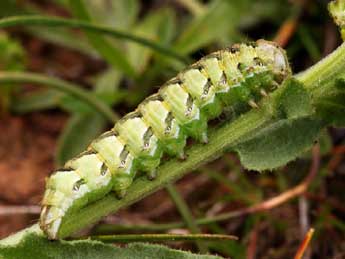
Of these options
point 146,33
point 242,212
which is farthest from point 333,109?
point 146,33

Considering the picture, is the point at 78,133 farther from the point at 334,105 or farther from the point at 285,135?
the point at 334,105

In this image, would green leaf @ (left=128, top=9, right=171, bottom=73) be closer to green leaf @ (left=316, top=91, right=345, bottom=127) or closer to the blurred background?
the blurred background

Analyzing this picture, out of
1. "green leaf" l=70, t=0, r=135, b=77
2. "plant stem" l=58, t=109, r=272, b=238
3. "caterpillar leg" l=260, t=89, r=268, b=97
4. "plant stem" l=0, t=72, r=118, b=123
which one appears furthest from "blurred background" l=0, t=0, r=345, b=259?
"caterpillar leg" l=260, t=89, r=268, b=97

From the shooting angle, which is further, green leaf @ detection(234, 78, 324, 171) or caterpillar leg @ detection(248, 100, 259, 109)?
caterpillar leg @ detection(248, 100, 259, 109)

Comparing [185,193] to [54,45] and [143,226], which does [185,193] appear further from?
[54,45]

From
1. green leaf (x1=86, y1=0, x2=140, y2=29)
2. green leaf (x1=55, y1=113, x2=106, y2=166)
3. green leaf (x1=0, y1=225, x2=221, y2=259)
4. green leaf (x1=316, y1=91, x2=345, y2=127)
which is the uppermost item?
green leaf (x1=86, y1=0, x2=140, y2=29)

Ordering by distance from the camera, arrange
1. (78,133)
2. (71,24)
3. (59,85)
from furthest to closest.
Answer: (78,133)
(59,85)
(71,24)
